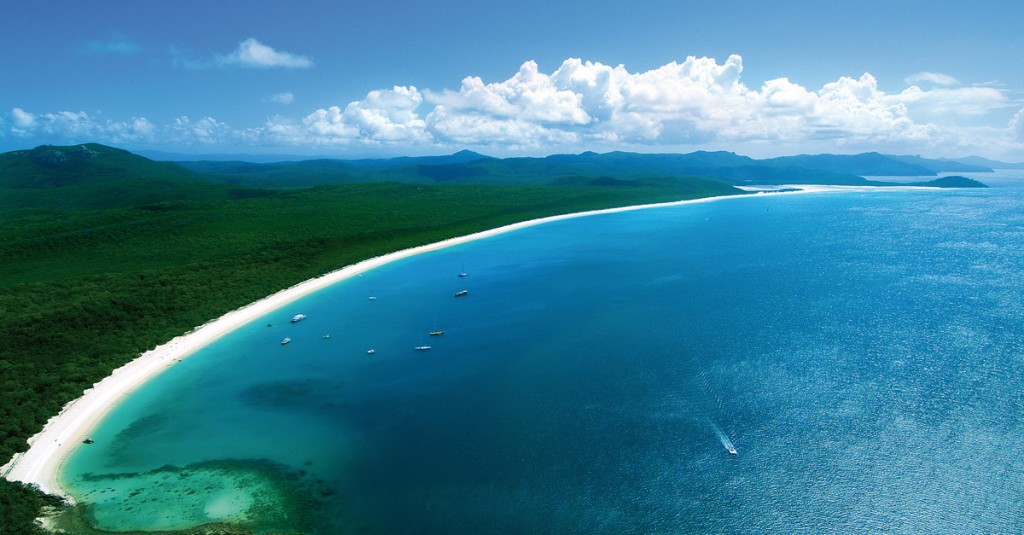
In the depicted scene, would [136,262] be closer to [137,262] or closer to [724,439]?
[137,262]

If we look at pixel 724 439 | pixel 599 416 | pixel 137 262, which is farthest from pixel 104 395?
pixel 724 439

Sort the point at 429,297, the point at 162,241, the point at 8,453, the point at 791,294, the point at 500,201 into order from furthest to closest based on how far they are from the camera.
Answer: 1. the point at 500,201
2. the point at 162,241
3. the point at 429,297
4. the point at 791,294
5. the point at 8,453

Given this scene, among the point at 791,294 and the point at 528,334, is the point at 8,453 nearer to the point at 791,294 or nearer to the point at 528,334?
the point at 528,334

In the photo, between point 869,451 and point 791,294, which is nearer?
point 869,451

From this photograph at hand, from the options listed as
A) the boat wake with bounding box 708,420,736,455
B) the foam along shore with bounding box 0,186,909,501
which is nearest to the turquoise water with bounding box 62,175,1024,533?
the boat wake with bounding box 708,420,736,455

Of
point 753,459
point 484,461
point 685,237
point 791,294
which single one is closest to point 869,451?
point 753,459
